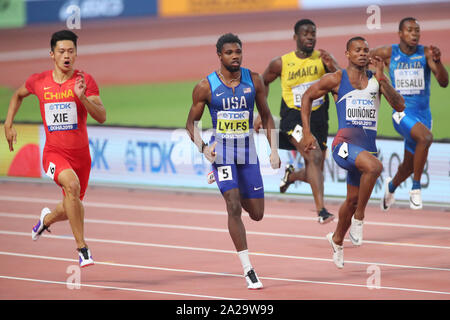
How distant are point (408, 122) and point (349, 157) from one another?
2887 mm

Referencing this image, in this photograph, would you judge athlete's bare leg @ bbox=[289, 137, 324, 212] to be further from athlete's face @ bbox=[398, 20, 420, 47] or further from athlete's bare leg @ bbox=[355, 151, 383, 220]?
athlete's bare leg @ bbox=[355, 151, 383, 220]

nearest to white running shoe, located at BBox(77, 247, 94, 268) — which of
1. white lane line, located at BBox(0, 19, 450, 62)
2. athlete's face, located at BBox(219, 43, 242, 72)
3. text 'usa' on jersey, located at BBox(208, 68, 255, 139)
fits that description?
text 'usa' on jersey, located at BBox(208, 68, 255, 139)

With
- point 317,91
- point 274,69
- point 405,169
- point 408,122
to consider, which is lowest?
point 405,169

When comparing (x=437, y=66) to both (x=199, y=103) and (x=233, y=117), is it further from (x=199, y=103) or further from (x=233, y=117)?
(x=199, y=103)

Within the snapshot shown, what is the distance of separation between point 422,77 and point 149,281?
201 inches

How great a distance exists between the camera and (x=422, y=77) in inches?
531

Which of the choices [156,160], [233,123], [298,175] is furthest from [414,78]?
[156,160]

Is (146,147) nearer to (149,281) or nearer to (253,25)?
(149,281)

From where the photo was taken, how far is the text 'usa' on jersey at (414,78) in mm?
13453

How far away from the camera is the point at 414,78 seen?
13469 millimetres

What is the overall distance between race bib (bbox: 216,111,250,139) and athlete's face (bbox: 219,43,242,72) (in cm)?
45

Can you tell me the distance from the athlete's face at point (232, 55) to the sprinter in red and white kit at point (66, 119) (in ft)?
4.52
